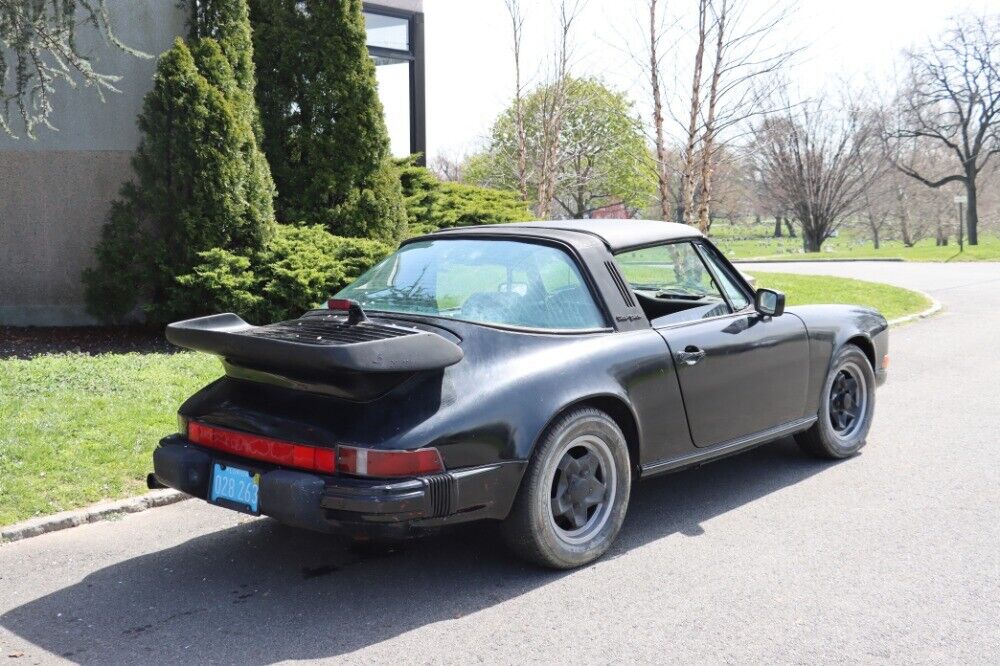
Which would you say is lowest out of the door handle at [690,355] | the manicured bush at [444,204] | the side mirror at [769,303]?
the door handle at [690,355]

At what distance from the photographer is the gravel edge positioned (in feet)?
15.5

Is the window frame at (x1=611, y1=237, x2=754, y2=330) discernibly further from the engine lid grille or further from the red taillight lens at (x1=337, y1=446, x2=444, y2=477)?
the red taillight lens at (x1=337, y1=446, x2=444, y2=477)

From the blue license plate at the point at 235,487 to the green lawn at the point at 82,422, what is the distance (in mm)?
1507

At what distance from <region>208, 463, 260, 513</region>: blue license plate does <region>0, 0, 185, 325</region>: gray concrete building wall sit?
24.8 feet

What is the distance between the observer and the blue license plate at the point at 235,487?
150 inches

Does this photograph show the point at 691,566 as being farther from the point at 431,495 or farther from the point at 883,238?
the point at 883,238

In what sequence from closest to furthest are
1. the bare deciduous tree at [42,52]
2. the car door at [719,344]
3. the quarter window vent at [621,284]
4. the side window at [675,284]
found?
the quarter window vent at [621,284] → the car door at [719,344] → the side window at [675,284] → the bare deciduous tree at [42,52]

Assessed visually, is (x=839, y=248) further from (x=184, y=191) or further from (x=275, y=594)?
(x=275, y=594)

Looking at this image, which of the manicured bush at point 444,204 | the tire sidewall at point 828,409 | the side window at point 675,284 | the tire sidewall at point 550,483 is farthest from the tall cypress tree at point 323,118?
the tire sidewall at point 550,483

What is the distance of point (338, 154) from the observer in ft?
38.0

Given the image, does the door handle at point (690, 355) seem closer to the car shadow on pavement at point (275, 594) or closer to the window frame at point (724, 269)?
the window frame at point (724, 269)

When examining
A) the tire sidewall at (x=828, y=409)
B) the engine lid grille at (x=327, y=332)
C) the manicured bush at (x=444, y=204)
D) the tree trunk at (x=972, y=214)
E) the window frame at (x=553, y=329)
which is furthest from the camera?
the tree trunk at (x=972, y=214)

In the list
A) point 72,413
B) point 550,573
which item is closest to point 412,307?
point 550,573

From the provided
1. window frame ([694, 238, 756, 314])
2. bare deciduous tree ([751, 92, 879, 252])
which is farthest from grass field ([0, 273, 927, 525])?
bare deciduous tree ([751, 92, 879, 252])
